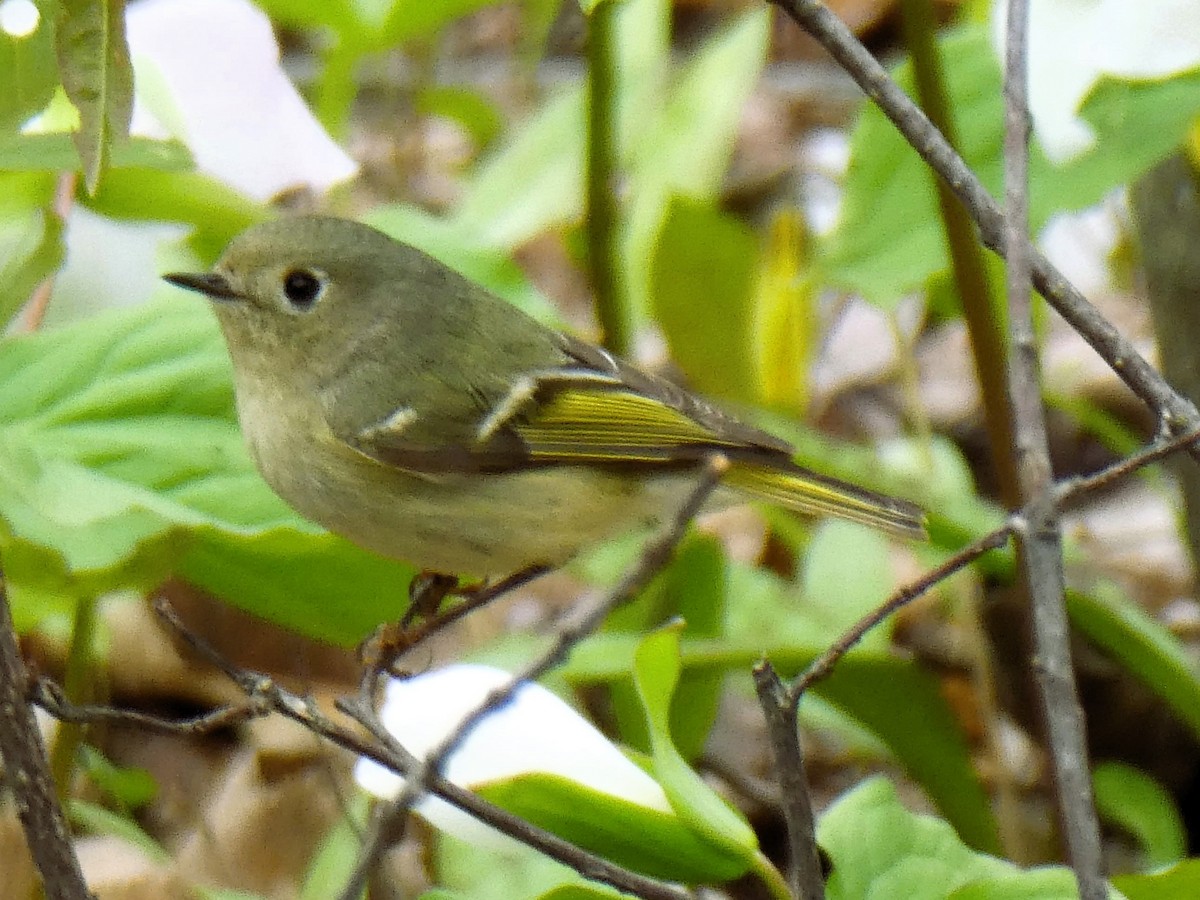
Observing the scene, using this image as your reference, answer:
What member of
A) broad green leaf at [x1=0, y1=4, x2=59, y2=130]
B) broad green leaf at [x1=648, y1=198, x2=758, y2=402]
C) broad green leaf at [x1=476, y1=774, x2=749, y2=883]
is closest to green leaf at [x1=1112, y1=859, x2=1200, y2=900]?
broad green leaf at [x1=476, y1=774, x2=749, y2=883]

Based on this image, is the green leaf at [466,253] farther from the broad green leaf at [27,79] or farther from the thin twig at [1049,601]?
the thin twig at [1049,601]

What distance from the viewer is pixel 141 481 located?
125cm

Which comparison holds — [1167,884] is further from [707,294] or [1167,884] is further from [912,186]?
[707,294]

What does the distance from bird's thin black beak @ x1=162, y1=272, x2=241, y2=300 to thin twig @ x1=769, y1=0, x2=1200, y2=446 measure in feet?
2.39

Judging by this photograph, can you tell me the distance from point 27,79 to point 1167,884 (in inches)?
35.0

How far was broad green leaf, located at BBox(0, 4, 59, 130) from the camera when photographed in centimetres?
97

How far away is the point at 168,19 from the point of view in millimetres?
1401

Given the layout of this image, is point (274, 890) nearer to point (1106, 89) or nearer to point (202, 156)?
point (202, 156)

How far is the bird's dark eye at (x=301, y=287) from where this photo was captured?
65.2 inches

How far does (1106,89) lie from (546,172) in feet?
3.68

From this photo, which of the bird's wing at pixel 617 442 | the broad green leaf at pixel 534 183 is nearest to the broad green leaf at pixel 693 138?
the broad green leaf at pixel 534 183

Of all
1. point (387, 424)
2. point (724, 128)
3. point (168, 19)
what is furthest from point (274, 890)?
point (724, 128)

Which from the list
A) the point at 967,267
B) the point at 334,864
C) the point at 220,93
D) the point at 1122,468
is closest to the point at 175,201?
the point at 220,93

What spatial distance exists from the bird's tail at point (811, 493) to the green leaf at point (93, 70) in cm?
87
